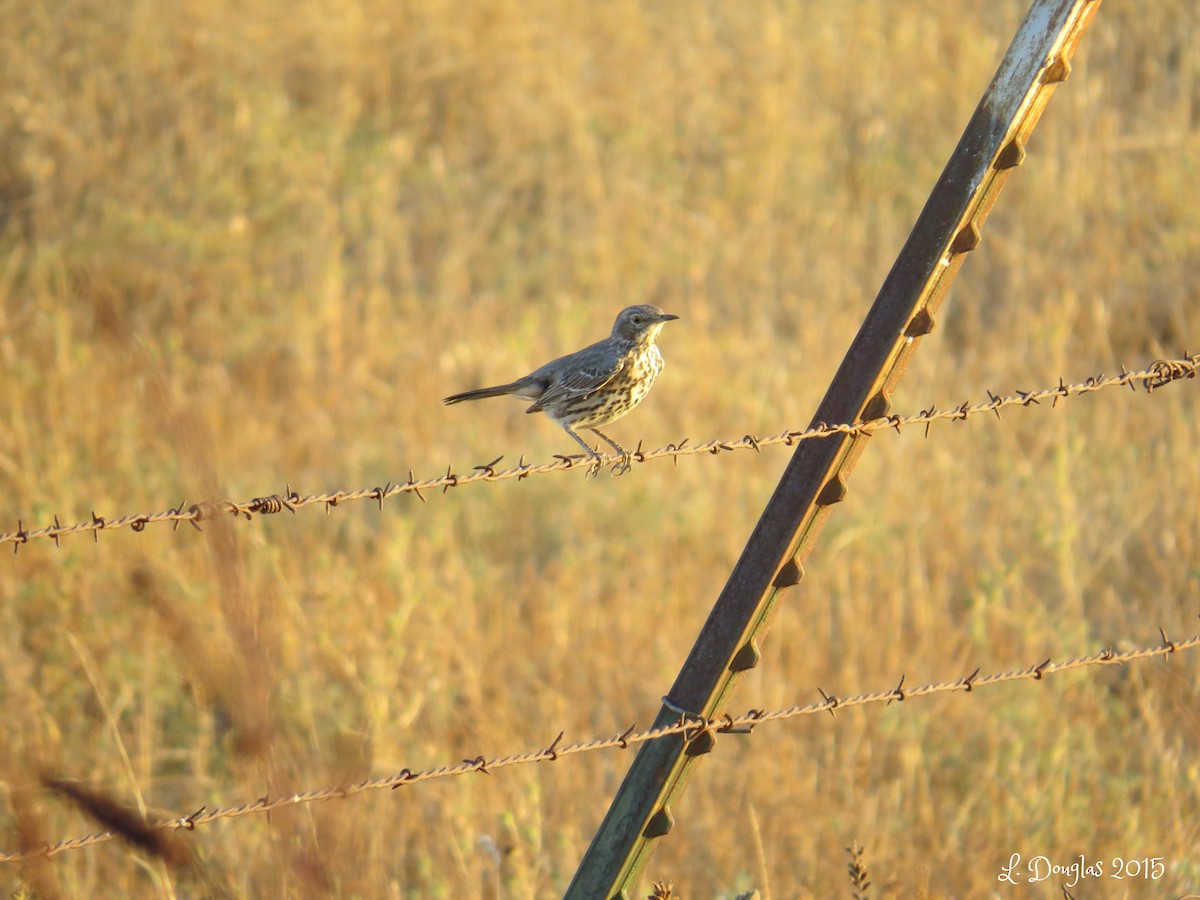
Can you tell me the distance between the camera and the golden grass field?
18.2ft

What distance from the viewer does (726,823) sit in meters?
5.71

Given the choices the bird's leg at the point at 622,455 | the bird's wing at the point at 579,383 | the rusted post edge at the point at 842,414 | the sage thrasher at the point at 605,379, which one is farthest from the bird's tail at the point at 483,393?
the rusted post edge at the point at 842,414

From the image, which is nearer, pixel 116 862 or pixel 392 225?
pixel 116 862

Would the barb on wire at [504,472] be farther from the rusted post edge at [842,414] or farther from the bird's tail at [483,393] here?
the bird's tail at [483,393]

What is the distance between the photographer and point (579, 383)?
5.66 meters

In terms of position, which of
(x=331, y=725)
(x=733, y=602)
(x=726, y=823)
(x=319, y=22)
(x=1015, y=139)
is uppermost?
(x=319, y=22)

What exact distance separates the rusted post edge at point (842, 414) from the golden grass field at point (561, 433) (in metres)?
0.69

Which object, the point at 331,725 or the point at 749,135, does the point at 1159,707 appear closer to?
the point at 331,725

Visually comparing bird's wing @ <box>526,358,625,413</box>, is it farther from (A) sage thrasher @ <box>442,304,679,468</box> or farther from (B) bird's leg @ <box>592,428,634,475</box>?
(B) bird's leg @ <box>592,428,634,475</box>

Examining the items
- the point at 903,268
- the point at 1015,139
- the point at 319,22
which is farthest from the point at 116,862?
the point at 319,22

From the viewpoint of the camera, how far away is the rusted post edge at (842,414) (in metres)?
3.16

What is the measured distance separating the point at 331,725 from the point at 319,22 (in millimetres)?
8679

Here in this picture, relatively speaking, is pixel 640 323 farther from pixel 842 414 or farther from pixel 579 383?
pixel 842 414

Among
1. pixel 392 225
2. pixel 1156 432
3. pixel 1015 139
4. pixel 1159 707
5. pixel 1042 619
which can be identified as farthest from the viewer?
pixel 392 225
